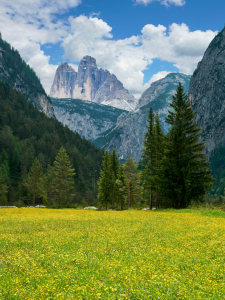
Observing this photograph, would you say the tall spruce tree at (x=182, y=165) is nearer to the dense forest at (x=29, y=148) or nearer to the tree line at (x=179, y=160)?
the tree line at (x=179, y=160)

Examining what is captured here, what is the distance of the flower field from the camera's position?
662 cm

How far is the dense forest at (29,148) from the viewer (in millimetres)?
105188

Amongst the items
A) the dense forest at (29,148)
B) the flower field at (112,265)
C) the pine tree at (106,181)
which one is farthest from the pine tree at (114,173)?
the flower field at (112,265)

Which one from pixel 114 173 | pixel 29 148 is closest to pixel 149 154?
pixel 114 173

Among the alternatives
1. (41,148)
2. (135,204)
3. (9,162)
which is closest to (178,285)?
(135,204)

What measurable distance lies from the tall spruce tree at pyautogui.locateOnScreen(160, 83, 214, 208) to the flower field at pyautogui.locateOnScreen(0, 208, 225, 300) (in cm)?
1942

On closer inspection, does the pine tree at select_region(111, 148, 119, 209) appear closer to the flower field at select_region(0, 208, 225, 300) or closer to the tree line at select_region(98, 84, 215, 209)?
the tree line at select_region(98, 84, 215, 209)

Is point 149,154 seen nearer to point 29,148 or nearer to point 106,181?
point 106,181

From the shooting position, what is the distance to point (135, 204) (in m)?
60.2

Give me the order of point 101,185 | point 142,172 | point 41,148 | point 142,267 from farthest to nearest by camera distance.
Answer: point 41,148, point 101,185, point 142,172, point 142,267

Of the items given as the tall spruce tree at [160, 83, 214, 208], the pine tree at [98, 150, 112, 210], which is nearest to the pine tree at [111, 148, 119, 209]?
the pine tree at [98, 150, 112, 210]

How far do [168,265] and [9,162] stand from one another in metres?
116

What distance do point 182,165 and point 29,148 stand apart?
104m

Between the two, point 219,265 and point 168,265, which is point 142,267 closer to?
point 168,265
